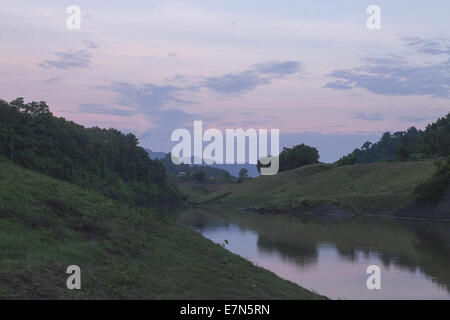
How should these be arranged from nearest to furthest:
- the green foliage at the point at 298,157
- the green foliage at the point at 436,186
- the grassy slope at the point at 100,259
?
the grassy slope at the point at 100,259 < the green foliage at the point at 436,186 < the green foliage at the point at 298,157

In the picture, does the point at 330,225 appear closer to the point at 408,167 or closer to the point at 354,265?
the point at 354,265

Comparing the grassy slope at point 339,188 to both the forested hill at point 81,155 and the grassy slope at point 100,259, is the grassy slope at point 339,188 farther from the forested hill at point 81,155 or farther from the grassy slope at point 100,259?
the grassy slope at point 100,259

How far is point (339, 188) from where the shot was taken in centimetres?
11075

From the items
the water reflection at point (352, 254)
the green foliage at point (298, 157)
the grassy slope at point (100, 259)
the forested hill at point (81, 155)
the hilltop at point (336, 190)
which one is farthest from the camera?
the green foliage at point (298, 157)

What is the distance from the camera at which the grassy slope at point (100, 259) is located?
589 inches

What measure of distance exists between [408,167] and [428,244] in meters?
67.6

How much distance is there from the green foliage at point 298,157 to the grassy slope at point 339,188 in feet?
97.8

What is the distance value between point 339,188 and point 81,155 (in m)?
57.9

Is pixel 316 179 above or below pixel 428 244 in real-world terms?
above

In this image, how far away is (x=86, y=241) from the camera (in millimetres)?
21688

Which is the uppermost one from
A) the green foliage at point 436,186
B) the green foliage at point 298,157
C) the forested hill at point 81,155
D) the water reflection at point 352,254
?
the green foliage at point 298,157

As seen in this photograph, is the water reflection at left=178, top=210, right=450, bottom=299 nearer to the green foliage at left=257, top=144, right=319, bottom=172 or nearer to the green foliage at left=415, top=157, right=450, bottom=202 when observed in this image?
the green foliage at left=415, top=157, right=450, bottom=202

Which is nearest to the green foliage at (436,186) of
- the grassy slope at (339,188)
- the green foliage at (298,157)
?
the grassy slope at (339,188)
